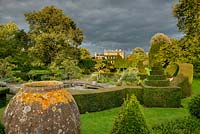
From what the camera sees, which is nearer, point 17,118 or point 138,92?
point 17,118

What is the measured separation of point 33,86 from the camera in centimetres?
477

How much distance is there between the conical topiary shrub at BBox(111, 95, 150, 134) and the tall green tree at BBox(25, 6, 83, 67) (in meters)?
29.5

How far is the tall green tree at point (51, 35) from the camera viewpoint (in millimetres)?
34938

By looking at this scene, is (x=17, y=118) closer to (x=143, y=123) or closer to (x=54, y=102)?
(x=54, y=102)

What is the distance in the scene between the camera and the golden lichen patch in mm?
4551

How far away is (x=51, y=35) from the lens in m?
34.6

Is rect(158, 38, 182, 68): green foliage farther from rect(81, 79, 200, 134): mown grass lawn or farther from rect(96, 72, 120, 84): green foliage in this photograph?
rect(81, 79, 200, 134): mown grass lawn

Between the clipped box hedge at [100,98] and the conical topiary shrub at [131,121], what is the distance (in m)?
5.96

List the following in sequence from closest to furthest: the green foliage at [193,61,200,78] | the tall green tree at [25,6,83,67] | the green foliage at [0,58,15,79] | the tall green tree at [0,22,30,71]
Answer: the green foliage at [0,58,15,79] → the green foliage at [193,61,200,78] → the tall green tree at [0,22,30,71] → the tall green tree at [25,6,83,67]

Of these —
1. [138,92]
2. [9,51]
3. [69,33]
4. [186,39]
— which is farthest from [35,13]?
[138,92]

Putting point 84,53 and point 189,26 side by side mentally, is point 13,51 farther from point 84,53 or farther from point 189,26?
point 189,26

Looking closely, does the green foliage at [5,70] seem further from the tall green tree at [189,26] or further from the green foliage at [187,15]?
the green foliage at [187,15]

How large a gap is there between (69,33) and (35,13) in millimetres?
6355

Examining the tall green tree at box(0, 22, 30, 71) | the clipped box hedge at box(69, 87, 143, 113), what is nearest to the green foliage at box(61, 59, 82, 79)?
the tall green tree at box(0, 22, 30, 71)
